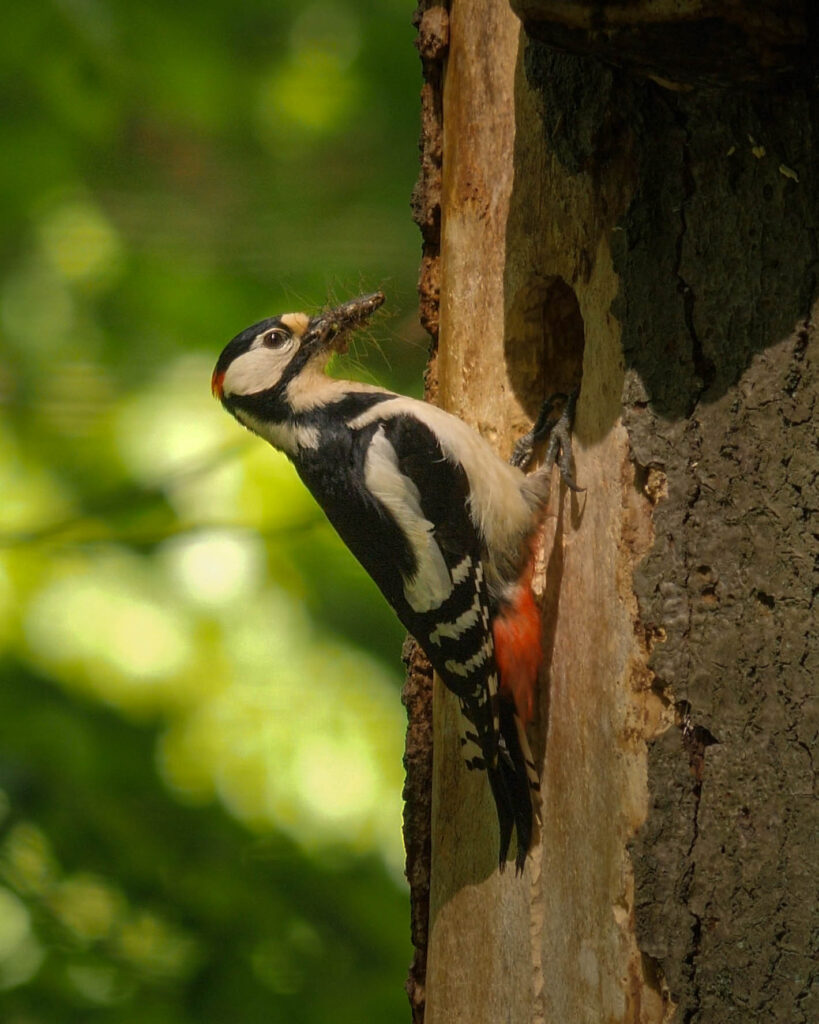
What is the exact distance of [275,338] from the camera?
2.26 m

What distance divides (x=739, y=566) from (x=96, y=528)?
7.24 feet

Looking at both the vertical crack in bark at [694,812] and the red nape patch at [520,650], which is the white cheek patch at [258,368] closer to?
the red nape patch at [520,650]

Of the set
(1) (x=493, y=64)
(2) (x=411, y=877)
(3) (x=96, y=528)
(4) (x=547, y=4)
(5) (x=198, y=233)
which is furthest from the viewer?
(3) (x=96, y=528)

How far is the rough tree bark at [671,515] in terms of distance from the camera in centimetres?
139

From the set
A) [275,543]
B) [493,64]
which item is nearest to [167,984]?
[275,543]

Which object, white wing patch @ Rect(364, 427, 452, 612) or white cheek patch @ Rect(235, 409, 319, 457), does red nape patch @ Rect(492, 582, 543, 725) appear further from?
white cheek patch @ Rect(235, 409, 319, 457)

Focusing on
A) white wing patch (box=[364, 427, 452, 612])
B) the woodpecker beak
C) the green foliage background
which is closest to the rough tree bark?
white wing patch (box=[364, 427, 452, 612])

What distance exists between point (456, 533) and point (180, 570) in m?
1.40

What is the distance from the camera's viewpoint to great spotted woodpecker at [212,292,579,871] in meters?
1.87

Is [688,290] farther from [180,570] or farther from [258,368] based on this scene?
[180,570]

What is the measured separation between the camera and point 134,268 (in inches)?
123

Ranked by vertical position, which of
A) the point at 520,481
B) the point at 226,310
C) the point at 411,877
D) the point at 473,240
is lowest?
the point at 411,877

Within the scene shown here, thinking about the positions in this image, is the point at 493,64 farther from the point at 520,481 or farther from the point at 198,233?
the point at 198,233

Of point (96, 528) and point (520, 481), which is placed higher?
point (96, 528)
